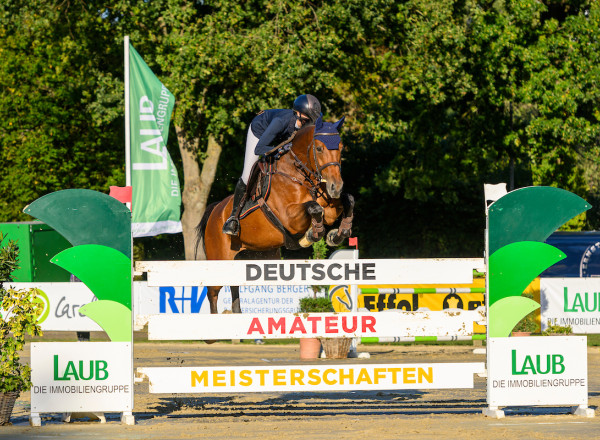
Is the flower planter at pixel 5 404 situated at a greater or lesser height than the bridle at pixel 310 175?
lesser

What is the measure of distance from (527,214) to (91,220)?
386 centimetres

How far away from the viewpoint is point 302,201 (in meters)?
8.93

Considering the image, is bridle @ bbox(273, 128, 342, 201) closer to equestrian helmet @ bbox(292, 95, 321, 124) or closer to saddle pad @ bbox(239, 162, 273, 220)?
saddle pad @ bbox(239, 162, 273, 220)

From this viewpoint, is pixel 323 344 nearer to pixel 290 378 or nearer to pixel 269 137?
pixel 269 137

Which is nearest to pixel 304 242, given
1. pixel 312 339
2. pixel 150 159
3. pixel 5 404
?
pixel 5 404

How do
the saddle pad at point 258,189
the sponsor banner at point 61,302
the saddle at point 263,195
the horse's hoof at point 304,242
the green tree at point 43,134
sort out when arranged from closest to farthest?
the horse's hoof at point 304,242 → the saddle at point 263,195 → the saddle pad at point 258,189 → the sponsor banner at point 61,302 → the green tree at point 43,134

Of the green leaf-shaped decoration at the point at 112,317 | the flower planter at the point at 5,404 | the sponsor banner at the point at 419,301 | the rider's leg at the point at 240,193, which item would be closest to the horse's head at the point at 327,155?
the rider's leg at the point at 240,193

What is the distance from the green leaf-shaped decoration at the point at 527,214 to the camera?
849cm

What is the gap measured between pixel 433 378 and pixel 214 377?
1.92m

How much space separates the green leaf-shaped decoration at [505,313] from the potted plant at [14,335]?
161 inches

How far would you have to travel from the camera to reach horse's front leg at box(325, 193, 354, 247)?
8625 mm

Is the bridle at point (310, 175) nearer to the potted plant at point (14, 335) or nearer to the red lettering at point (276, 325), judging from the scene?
the red lettering at point (276, 325)

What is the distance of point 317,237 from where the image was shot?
8.62m

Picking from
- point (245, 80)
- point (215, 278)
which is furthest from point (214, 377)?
point (245, 80)
